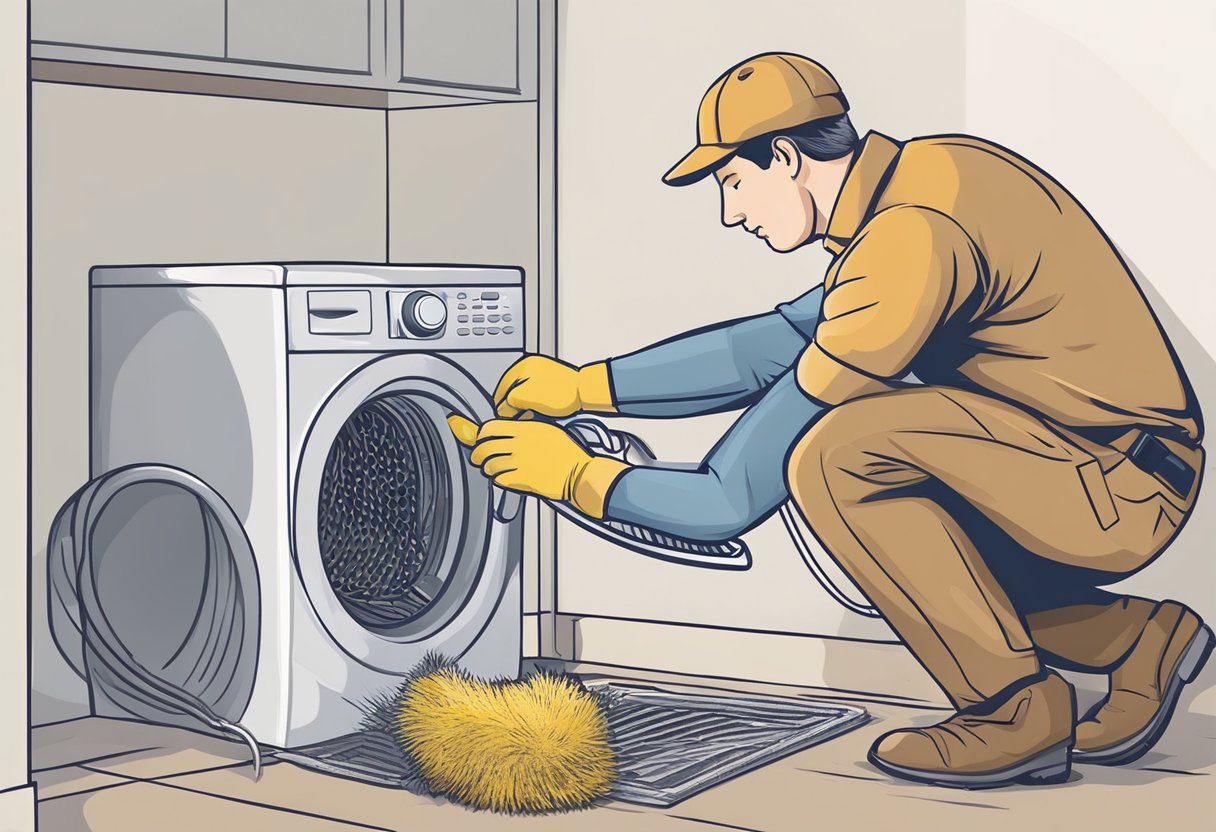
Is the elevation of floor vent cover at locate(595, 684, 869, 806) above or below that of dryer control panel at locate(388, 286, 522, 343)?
below

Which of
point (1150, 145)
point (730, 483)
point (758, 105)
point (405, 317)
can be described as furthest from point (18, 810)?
point (1150, 145)

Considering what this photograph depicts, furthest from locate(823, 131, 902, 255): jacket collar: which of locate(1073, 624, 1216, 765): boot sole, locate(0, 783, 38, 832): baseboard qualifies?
locate(0, 783, 38, 832): baseboard

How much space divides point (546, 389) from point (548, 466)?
1.30 ft

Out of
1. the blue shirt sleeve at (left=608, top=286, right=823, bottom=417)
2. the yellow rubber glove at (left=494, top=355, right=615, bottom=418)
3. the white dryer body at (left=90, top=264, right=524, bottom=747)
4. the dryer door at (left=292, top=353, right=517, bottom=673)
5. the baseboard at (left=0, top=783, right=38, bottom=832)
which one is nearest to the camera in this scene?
the baseboard at (left=0, top=783, right=38, bottom=832)

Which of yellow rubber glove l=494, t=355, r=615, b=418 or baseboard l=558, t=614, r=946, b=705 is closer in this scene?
yellow rubber glove l=494, t=355, r=615, b=418

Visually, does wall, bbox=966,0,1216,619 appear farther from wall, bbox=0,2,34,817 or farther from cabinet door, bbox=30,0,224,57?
wall, bbox=0,2,34,817

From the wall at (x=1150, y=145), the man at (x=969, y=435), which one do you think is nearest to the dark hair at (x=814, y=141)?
the man at (x=969, y=435)

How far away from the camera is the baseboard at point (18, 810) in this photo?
208 cm

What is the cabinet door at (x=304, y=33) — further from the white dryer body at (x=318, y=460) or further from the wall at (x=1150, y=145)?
the wall at (x=1150, y=145)

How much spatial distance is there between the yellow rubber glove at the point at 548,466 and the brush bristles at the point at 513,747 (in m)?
0.28

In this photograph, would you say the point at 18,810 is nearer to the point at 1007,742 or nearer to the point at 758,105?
the point at 1007,742

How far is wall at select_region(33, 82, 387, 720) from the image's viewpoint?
9.25 feet

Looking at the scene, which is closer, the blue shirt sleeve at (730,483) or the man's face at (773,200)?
the blue shirt sleeve at (730,483)

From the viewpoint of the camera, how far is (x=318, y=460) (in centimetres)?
254
